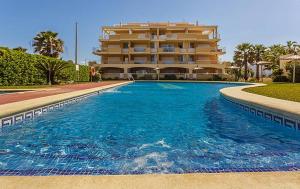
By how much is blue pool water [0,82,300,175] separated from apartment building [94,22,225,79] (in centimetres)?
4209

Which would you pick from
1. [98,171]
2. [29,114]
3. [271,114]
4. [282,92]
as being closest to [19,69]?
[29,114]

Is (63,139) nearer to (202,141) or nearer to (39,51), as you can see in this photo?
(202,141)

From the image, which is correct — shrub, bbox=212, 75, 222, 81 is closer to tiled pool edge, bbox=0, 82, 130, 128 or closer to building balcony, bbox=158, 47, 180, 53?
A: building balcony, bbox=158, 47, 180, 53

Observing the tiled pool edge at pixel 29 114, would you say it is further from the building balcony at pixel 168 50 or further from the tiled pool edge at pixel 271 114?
the building balcony at pixel 168 50

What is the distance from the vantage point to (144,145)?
6.00 metres

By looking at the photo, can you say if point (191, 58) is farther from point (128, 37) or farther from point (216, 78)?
point (128, 37)

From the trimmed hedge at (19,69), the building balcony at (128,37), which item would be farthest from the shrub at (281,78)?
the trimmed hedge at (19,69)

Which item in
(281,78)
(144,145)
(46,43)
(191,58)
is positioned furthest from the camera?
(191,58)

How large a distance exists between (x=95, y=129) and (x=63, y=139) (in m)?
1.23

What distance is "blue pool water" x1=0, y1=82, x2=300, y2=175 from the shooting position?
456cm

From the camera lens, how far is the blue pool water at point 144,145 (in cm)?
456

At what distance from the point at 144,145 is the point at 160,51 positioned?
4773cm

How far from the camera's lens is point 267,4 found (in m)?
20.5

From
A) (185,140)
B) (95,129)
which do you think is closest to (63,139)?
(95,129)
